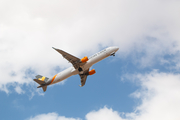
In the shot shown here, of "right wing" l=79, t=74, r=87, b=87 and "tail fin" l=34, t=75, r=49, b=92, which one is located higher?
"right wing" l=79, t=74, r=87, b=87

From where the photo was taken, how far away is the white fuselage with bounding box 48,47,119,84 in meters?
61.7

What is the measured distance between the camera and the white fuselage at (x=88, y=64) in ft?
202

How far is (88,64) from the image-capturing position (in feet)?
206

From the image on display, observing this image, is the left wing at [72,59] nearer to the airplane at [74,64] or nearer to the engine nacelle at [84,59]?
the airplane at [74,64]

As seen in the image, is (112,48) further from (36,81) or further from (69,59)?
(36,81)

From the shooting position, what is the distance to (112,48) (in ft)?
205

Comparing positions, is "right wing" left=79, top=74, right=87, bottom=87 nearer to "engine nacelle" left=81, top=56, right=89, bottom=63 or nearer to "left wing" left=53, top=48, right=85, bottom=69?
"left wing" left=53, top=48, right=85, bottom=69

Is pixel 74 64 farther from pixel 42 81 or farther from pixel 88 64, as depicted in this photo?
pixel 42 81

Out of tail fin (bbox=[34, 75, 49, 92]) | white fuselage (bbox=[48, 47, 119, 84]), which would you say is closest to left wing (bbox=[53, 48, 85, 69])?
white fuselage (bbox=[48, 47, 119, 84])

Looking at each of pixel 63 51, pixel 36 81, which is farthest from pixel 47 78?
pixel 63 51

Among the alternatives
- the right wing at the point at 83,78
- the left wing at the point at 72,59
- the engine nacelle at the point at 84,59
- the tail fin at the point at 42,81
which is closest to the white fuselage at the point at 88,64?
the engine nacelle at the point at 84,59

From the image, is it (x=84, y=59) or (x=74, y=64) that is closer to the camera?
(x=84, y=59)

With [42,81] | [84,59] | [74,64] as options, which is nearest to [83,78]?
[74,64]

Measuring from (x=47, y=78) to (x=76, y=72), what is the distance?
10.9 m
